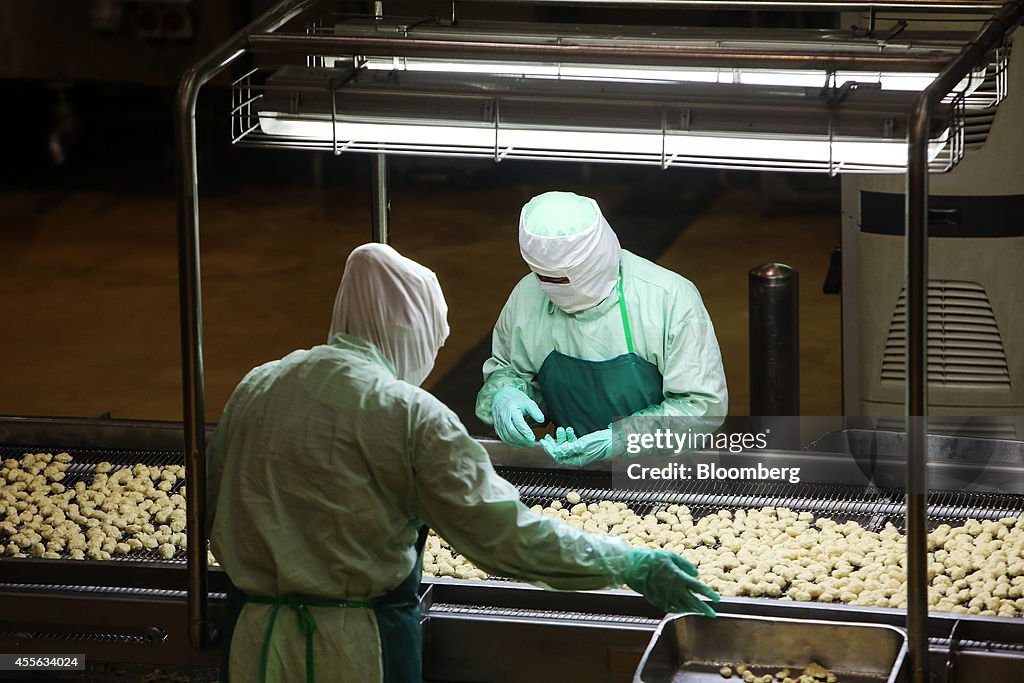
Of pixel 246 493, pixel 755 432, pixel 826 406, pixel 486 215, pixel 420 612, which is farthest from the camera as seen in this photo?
pixel 486 215

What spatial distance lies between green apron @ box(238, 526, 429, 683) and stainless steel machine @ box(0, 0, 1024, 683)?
148 millimetres

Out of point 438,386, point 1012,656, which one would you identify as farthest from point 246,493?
point 438,386

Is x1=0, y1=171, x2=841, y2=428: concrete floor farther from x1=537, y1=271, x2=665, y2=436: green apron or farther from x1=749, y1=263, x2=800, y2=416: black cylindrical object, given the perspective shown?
x1=537, y1=271, x2=665, y2=436: green apron

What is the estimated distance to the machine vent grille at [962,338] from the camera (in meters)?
4.44

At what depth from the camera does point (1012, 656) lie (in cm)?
235

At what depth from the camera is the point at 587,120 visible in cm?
238

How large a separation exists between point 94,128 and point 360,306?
403 inches

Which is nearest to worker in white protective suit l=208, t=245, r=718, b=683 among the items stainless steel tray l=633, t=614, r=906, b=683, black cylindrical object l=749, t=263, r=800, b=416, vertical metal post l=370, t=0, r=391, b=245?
stainless steel tray l=633, t=614, r=906, b=683

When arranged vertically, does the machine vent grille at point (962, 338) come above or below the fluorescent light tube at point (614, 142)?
below

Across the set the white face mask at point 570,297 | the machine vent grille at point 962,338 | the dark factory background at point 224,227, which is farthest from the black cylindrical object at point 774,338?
the dark factory background at point 224,227

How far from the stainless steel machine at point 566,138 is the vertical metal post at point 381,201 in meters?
0.61

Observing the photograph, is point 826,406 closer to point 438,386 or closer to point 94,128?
point 438,386

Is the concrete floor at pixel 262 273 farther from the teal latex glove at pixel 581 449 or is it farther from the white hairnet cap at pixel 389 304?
the white hairnet cap at pixel 389 304

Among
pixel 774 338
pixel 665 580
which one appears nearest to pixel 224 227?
pixel 774 338
